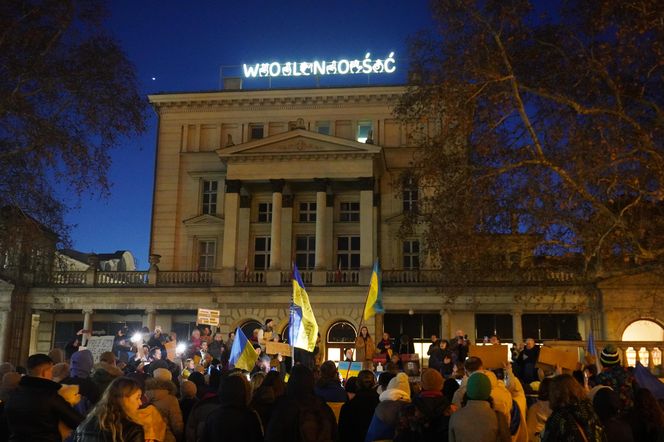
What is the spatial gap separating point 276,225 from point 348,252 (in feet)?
15.9

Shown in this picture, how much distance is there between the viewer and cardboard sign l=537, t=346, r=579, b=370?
13.2m

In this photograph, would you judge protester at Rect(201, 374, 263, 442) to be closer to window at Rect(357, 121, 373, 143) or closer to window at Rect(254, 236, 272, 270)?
window at Rect(254, 236, 272, 270)

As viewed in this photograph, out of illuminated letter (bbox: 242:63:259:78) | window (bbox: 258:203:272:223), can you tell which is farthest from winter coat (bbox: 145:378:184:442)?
illuminated letter (bbox: 242:63:259:78)

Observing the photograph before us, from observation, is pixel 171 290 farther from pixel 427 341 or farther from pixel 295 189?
pixel 427 341

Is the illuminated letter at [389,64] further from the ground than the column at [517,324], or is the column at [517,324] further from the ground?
the illuminated letter at [389,64]

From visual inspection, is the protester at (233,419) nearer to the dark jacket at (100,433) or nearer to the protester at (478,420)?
the dark jacket at (100,433)

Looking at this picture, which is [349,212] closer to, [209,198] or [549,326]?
[209,198]

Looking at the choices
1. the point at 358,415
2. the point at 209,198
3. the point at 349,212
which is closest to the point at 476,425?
the point at 358,415

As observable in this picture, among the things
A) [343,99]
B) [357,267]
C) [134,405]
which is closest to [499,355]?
[134,405]

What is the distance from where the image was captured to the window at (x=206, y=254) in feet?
141

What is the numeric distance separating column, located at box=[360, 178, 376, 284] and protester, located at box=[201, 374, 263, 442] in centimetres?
3145

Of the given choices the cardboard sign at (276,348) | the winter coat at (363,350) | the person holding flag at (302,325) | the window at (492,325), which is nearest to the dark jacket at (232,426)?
the person holding flag at (302,325)

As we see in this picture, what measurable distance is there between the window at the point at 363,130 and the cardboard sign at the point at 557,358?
30.9 metres

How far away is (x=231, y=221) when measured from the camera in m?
40.2
